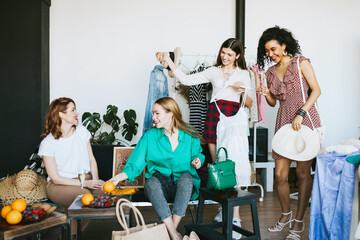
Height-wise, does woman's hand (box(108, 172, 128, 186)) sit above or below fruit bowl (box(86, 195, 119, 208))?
above

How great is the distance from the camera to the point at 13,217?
1842 millimetres

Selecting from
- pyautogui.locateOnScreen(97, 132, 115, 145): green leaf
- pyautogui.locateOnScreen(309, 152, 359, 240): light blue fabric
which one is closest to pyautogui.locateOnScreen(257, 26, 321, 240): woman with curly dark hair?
pyautogui.locateOnScreen(309, 152, 359, 240): light blue fabric

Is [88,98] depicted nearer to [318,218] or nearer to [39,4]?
[39,4]

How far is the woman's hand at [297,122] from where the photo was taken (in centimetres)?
265

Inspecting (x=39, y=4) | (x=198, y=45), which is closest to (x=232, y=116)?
(x=198, y=45)

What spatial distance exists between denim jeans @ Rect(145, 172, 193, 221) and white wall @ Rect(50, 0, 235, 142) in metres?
2.65

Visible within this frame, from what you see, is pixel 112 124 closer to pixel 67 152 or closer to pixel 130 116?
pixel 130 116

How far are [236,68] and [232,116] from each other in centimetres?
45

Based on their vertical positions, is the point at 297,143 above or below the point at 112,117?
below

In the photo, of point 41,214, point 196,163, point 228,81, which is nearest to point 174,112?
point 196,163

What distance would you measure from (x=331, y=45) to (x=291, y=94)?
328 cm

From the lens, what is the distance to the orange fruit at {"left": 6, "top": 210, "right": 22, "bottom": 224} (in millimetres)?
1840

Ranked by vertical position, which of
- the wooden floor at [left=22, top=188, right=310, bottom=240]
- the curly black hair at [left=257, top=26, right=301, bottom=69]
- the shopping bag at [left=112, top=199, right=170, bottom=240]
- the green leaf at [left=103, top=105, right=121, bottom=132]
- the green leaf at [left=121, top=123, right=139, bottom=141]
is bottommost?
the wooden floor at [left=22, top=188, right=310, bottom=240]

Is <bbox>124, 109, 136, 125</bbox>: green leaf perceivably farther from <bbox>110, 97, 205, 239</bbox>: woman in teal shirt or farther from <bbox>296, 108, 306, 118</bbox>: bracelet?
<bbox>296, 108, 306, 118</bbox>: bracelet
